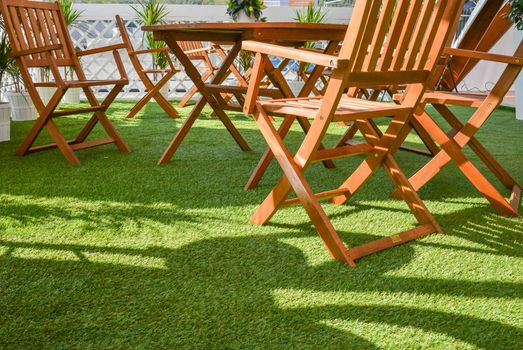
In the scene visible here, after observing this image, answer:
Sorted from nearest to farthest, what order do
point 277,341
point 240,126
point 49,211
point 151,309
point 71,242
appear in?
1. point 277,341
2. point 151,309
3. point 71,242
4. point 49,211
5. point 240,126

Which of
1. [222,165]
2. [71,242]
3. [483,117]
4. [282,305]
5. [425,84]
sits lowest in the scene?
[222,165]

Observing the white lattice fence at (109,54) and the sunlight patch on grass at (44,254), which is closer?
the sunlight patch on grass at (44,254)

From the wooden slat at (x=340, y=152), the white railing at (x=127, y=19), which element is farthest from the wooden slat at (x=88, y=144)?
the white railing at (x=127, y=19)

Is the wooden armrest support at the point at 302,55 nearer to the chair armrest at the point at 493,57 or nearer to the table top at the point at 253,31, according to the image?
the table top at the point at 253,31

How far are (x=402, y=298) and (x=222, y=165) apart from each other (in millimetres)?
1573

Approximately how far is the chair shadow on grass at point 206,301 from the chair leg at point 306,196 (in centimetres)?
6

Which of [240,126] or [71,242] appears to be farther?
[240,126]

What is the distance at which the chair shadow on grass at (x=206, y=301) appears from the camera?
3.76ft

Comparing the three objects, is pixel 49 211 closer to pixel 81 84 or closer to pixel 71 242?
pixel 71 242

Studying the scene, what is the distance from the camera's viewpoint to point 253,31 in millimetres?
2125

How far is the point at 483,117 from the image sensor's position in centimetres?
195

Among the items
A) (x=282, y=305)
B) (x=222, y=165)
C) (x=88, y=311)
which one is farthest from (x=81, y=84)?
(x=282, y=305)

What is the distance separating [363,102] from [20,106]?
3.47m

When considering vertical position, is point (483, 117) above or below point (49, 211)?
above
